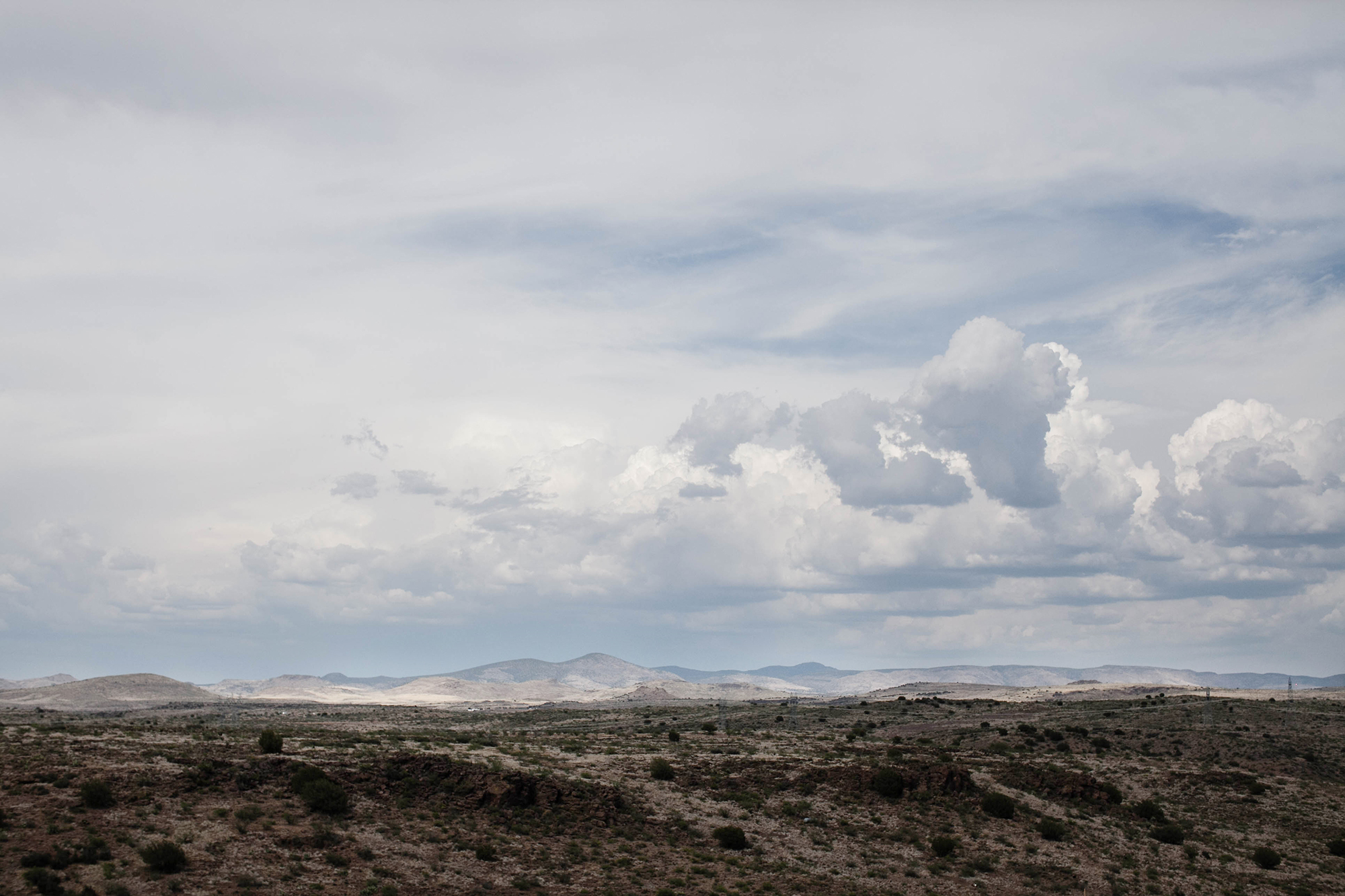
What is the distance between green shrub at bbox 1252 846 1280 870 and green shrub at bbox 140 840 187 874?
4635cm

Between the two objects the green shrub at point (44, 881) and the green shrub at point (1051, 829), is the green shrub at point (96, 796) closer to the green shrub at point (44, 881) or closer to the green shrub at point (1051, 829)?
the green shrub at point (44, 881)

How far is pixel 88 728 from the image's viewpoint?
58469 mm

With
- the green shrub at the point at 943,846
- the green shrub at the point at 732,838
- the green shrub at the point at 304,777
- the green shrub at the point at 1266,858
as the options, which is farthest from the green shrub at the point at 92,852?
the green shrub at the point at 1266,858

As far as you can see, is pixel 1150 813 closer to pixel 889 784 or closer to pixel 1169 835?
pixel 1169 835

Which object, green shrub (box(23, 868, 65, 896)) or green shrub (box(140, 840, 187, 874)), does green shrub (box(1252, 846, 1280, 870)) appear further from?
green shrub (box(23, 868, 65, 896))

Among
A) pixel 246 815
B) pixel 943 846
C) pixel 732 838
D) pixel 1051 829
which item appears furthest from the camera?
pixel 1051 829

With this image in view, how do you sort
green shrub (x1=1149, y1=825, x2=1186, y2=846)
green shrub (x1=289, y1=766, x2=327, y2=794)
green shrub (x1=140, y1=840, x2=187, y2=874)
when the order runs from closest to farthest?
green shrub (x1=140, y1=840, x2=187, y2=874) → green shrub (x1=289, y1=766, x2=327, y2=794) → green shrub (x1=1149, y1=825, x2=1186, y2=846)

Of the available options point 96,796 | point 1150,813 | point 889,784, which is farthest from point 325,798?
point 1150,813

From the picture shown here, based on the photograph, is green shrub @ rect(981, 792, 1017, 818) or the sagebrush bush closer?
the sagebrush bush

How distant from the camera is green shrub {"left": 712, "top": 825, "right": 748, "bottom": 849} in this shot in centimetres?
3956

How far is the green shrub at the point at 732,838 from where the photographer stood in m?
39.6

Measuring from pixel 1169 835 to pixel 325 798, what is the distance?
40365 mm

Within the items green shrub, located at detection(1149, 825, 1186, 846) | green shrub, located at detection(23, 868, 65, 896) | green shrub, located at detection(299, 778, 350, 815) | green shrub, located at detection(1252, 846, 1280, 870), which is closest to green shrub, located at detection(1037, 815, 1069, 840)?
green shrub, located at detection(1149, 825, 1186, 846)

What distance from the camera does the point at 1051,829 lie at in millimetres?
44125
